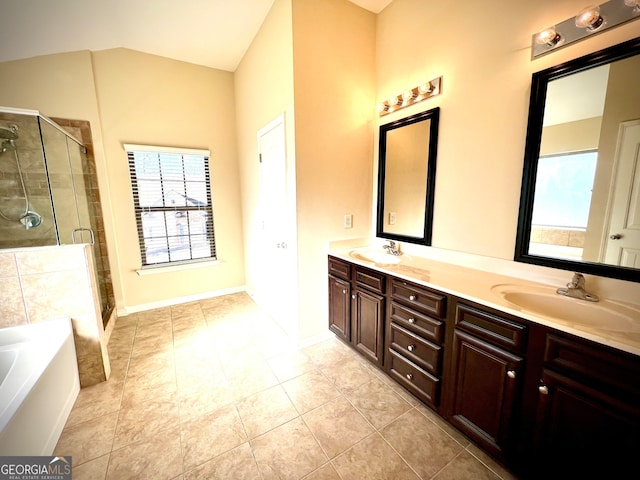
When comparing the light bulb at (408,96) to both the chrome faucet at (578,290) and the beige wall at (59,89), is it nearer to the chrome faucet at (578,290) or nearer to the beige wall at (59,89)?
the chrome faucet at (578,290)

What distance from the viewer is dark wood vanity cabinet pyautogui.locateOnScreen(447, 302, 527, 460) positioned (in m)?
1.18

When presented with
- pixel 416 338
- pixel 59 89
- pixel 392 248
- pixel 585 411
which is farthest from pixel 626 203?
pixel 59 89

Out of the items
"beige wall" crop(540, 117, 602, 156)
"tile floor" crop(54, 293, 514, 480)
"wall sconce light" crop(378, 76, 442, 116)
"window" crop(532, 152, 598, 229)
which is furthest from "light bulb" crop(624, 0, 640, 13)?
"tile floor" crop(54, 293, 514, 480)

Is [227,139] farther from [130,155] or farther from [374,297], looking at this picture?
[374,297]

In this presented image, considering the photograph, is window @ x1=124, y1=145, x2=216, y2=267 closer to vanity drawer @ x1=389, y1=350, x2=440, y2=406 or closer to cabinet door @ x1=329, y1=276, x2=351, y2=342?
cabinet door @ x1=329, y1=276, x2=351, y2=342

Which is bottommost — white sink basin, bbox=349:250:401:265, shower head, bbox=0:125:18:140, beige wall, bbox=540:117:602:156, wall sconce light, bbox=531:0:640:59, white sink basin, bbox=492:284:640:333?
white sink basin, bbox=492:284:640:333

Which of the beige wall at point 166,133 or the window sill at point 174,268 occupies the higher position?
the beige wall at point 166,133

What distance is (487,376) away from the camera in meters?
1.29

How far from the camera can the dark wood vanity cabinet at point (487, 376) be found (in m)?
1.18

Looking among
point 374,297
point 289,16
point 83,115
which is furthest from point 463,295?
point 83,115

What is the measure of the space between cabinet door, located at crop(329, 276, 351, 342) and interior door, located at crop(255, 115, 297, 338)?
1.20ft

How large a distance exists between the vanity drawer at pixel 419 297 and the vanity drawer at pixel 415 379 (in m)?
0.43

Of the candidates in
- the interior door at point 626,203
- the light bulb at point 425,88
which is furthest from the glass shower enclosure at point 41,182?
the interior door at point 626,203

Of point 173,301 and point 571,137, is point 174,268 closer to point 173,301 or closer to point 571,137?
point 173,301
